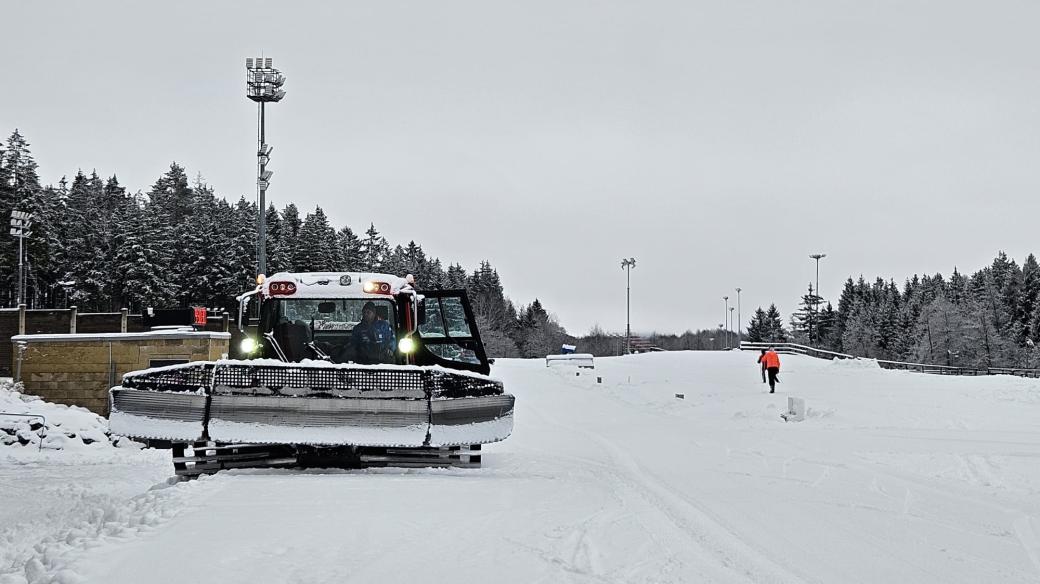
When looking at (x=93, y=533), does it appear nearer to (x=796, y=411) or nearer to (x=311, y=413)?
(x=311, y=413)

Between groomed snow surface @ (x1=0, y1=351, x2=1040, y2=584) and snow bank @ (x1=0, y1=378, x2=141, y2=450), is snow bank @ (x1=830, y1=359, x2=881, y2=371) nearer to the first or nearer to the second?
groomed snow surface @ (x1=0, y1=351, x2=1040, y2=584)

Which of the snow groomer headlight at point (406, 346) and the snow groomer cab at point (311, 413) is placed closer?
the snow groomer cab at point (311, 413)

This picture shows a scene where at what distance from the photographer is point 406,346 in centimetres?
980

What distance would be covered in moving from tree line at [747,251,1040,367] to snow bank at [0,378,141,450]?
83.7 meters

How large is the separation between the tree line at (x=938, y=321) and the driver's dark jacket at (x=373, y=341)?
8746 centimetres

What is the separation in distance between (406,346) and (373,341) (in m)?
0.41

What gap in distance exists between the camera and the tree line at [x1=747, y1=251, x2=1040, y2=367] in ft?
291

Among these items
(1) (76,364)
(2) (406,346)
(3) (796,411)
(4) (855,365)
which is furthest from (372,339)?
(4) (855,365)

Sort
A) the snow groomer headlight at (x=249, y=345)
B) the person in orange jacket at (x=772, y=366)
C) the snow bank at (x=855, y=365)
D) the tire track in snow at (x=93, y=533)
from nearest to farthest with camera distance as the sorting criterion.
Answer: the tire track in snow at (x=93, y=533) → the snow groomer headlight at (x=249, y=345) → the person in orange jacket at (x=772, y=366) → the snow bank at (x=855, y=365)

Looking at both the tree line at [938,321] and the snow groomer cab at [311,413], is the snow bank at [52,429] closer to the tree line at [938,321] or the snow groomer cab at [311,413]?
the snow groomer cab at [311,413]

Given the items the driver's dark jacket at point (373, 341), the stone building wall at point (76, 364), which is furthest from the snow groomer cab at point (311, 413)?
the stone building wall at point (76, 364)

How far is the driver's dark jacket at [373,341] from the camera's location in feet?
31.6

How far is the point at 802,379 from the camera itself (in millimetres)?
34781

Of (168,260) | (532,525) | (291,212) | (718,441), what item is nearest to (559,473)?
(532,525)
